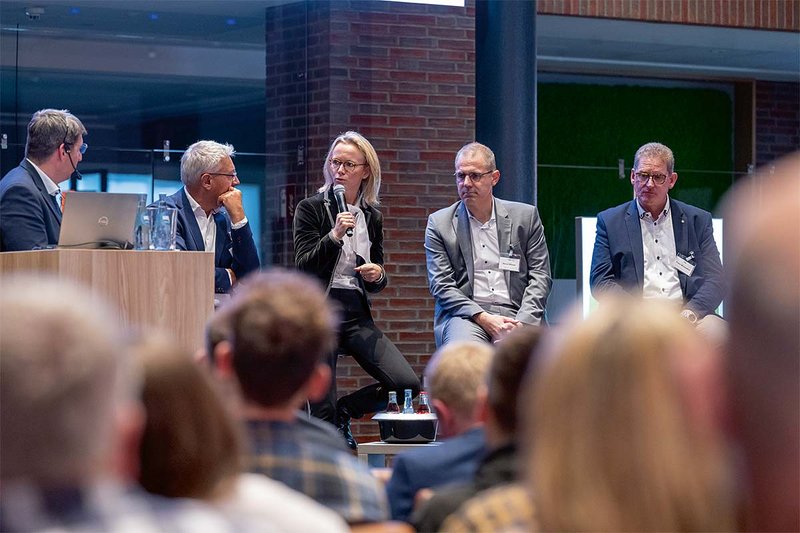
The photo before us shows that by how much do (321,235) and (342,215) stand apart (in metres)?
0.33

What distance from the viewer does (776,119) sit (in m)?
11.6

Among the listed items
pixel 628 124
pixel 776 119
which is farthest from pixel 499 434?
pixel 776 119

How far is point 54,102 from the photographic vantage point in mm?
7645

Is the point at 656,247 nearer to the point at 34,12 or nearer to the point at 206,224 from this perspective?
the point at 206,224

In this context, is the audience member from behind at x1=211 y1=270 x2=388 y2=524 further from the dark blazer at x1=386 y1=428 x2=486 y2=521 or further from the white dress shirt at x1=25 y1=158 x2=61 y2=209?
the white dress shirt at x1=25 y1=158 x2=61 y2=209

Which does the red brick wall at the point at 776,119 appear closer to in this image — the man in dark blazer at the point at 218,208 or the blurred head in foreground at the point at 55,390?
the man in dark blazer at the point at 218,208

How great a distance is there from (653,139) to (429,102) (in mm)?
5042

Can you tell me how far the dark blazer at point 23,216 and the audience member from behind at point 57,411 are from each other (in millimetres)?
3732

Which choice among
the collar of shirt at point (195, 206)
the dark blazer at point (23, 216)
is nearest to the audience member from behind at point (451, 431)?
the dark blazer at point (23, 216)

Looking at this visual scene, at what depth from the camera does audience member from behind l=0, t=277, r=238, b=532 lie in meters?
0.93

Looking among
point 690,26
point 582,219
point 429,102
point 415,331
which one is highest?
point 690,26

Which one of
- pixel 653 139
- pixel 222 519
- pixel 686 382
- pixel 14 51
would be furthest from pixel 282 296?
pixel 653 139

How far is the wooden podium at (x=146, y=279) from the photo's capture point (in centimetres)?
398

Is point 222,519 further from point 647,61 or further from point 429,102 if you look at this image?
point 647,61
